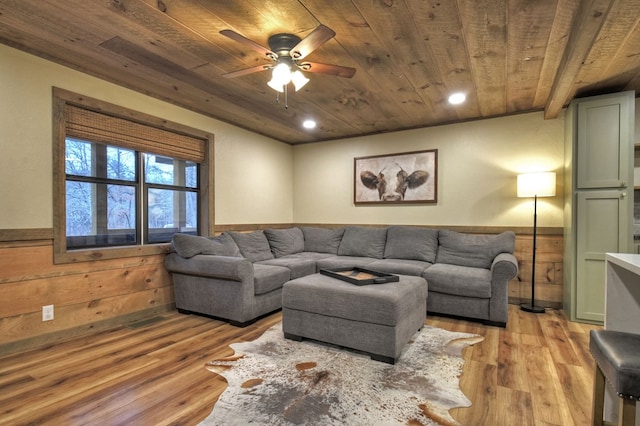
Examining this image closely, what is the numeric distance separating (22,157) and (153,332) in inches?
68.7

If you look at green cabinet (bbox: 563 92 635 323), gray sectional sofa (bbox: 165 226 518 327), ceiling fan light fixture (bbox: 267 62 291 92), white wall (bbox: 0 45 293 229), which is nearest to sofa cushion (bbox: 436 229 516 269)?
gray sectional sofa (bbox: 165 226 518 327)

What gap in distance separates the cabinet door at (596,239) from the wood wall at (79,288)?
49 centimetres

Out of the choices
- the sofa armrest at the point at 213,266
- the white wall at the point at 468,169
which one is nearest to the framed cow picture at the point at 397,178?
the white wall at the point at 468,169

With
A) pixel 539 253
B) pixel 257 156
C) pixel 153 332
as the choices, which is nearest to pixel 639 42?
pixel 539 253

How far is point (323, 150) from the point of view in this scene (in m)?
5.26

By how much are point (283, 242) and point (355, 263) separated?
3.69ft

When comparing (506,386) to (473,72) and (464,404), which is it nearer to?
(464,404)

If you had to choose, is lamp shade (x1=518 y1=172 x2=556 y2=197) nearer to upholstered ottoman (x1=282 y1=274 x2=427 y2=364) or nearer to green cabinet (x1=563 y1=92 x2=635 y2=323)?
green cabinet (x1=563 y1=92 x2=635 y2=323)

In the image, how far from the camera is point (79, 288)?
2.76 m

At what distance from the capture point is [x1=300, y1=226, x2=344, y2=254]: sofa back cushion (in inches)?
187

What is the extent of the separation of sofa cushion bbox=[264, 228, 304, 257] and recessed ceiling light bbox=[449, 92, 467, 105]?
2698mm

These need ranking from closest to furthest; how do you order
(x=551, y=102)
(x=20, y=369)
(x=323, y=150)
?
1. (x=20, y=369)
2. (x=551, y=102)
3. (x=323, y=150)

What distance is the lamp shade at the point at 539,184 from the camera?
11.1 feet

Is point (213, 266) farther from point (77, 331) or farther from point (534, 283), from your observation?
point (534, 283)
